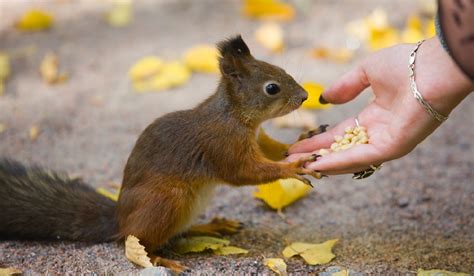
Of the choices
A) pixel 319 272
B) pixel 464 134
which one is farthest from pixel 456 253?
pixel 464 134

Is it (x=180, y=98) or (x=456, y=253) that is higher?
(x=180, y=98)

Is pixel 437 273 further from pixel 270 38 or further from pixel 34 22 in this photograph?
pixel 34 22

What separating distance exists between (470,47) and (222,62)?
0.93 metres

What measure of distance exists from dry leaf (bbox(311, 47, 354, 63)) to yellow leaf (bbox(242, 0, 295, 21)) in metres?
0.51

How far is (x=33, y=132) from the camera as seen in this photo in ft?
11.5

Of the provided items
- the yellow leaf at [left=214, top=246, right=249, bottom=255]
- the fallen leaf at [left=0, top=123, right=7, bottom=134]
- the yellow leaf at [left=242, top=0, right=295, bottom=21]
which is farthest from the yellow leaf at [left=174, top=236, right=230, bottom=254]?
the yellow leaf at [left=242, top=0, right=295, bottom=21]

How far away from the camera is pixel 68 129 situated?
11.8ft

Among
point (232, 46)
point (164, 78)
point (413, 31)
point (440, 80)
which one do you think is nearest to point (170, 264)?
point (232, 46)

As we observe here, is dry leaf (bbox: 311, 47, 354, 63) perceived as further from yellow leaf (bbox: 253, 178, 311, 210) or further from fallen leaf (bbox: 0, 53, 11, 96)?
fallen leaf (bbox: 0, 53, 11, 96)

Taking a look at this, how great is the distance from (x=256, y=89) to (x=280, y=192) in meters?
0.57

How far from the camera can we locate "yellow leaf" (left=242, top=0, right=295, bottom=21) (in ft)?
15.5

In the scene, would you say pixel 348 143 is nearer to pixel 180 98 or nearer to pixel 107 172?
pixel 107 172

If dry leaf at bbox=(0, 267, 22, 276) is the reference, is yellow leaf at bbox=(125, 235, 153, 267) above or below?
above

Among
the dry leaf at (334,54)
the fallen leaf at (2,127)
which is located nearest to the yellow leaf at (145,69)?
the fallen leaf at (2,127)
